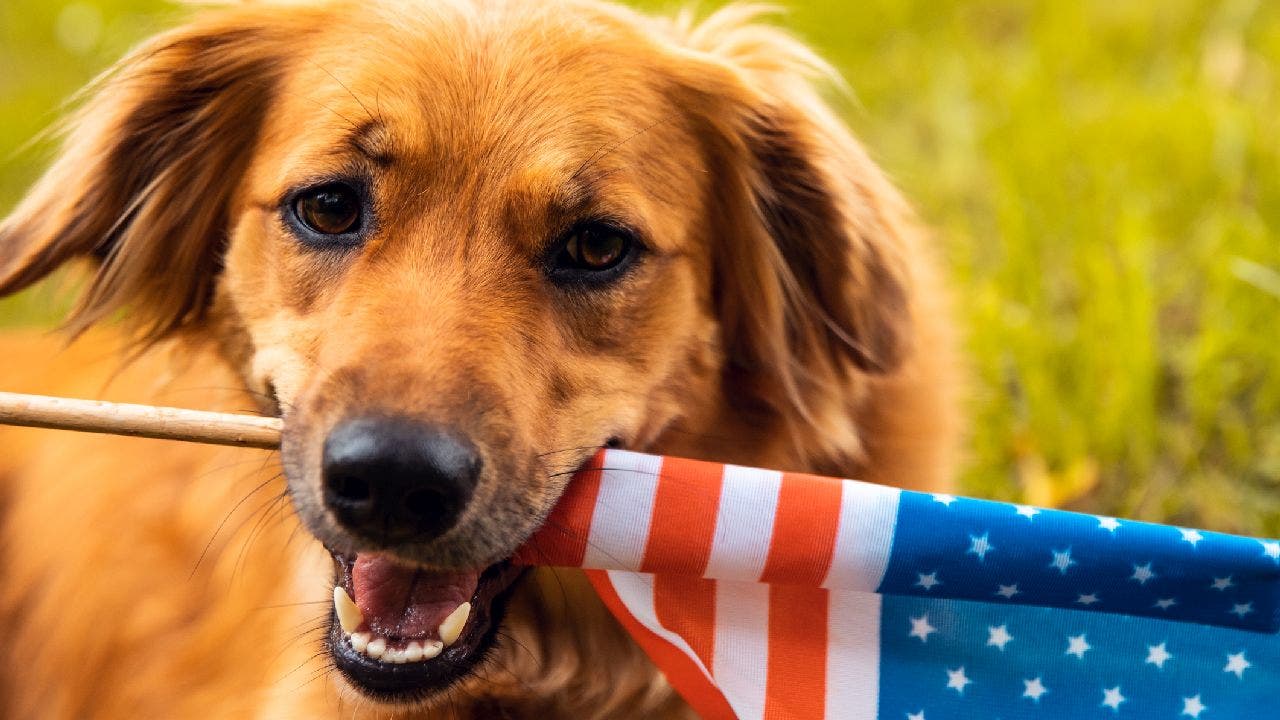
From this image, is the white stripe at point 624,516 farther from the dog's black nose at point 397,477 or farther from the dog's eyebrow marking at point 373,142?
the dog's eyebrow marking at point 373,142

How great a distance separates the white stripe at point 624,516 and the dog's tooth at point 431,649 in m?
0.26

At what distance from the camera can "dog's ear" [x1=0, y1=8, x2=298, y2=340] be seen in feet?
8.14

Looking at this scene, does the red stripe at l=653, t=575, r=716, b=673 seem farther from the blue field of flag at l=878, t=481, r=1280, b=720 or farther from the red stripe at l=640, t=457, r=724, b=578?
the blue field of flag at l=878, t=481, r=1280, b=720

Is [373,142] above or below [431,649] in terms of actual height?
above

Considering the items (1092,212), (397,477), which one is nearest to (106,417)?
(397,477)

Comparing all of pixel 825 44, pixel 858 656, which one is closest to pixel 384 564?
pixel 858 656

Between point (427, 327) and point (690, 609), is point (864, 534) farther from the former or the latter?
point (427, 327)

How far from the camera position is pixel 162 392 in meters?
2.74

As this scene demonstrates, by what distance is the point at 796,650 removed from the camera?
6.49 ft

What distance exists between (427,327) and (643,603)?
539mm

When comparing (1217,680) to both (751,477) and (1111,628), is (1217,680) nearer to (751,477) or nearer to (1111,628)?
(1111,628)

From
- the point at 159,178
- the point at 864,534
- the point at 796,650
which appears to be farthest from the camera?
the point at 159,178

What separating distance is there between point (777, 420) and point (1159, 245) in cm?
194

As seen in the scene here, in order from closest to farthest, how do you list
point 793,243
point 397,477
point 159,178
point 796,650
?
1. point 397,477
2. point 796,650
3. point 159,178
4. point 793,243
